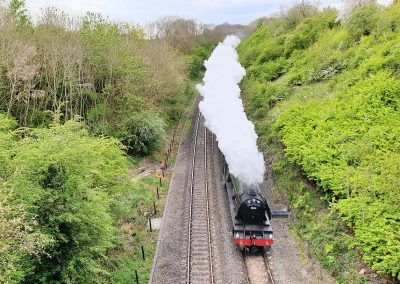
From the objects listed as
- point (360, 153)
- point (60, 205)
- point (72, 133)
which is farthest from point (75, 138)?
point (360, 153)

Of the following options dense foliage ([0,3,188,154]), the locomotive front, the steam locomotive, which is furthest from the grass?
dense foliage ([0,3,188,154])

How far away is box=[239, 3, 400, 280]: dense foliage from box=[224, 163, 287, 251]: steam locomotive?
2.81 m

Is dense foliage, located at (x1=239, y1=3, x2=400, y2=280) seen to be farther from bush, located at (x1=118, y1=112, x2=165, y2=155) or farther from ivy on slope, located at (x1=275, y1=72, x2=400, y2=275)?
bush, located at (x1=118, y1=112, x2=165, y2=155)

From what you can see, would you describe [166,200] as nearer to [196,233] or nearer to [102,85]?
[196,233]

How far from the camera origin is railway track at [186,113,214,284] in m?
16.9

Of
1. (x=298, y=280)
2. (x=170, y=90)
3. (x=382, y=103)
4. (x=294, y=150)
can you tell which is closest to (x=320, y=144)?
(x=294, y=150)

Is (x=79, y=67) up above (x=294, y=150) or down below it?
above

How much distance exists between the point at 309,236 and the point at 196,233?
589cm

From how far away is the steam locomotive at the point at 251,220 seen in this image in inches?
690

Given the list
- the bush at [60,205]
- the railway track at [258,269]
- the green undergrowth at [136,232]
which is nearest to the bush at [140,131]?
the green undergrowth at [136,232]

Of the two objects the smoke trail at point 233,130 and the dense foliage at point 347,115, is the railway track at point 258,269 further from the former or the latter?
the smoke trail at point 233,130

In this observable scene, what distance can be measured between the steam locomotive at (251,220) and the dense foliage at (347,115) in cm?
281

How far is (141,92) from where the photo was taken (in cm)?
3650

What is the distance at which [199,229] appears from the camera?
67.8 ft
